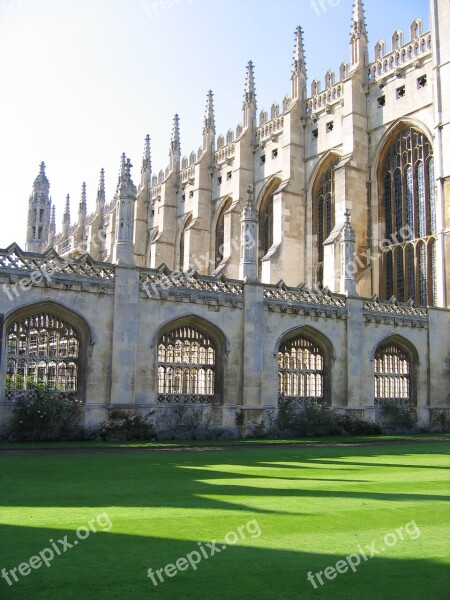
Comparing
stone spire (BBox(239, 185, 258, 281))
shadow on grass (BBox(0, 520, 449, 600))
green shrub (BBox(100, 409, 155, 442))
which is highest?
stone spire (BBox(239, 185, 258, 281))

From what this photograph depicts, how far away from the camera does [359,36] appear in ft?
124

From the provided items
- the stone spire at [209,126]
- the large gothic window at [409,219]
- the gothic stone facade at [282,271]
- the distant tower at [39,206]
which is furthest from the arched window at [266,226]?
the distant tower at [39,206]

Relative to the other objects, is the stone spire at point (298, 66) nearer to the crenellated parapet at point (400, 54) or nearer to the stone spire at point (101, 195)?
the crenellated parapet at point (400, 54)

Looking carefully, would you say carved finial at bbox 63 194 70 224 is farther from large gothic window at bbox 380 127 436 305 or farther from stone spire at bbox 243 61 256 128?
large gothic window at bbox 380 127 436 305

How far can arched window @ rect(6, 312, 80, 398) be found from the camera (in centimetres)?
1836

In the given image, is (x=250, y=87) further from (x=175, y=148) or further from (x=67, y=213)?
(x=67, y=213)

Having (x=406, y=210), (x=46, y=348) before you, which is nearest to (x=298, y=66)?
(x=406, y=210)

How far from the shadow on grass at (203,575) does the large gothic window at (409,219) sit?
29.3 metres

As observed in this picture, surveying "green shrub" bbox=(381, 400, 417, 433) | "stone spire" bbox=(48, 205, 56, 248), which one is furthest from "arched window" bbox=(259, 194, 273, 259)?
"stone spire" bbox=(48, 205, 56, 248)

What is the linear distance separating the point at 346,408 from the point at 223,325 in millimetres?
6157

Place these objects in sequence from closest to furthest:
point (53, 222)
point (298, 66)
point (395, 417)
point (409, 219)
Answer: point (395, 417) < point (409, 219) < point (298, 66) < point (53, 222)

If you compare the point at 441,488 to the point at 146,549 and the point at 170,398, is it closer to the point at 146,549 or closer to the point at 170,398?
the point at 146,549

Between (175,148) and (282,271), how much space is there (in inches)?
814

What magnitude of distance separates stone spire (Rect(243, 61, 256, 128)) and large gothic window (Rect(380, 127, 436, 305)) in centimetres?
1222
